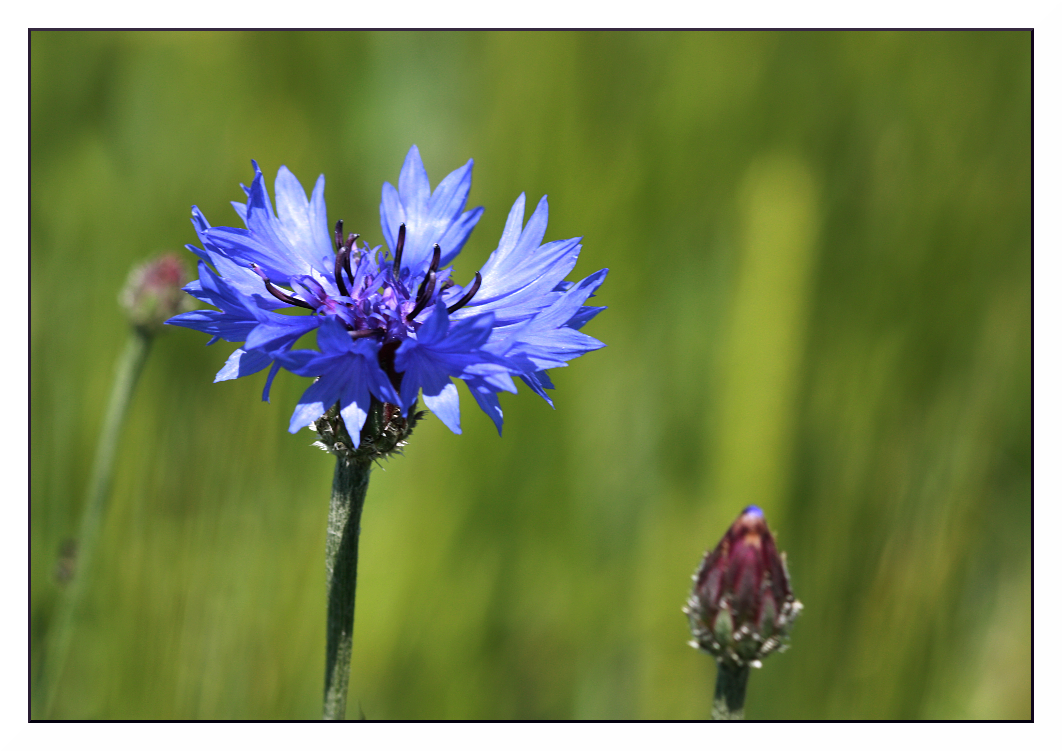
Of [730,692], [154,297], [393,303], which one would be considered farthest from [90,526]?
[730,692]

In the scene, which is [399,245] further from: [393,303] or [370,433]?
[370,433]

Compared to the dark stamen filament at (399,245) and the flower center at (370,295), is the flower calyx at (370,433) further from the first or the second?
the dark stamen filament at (399,245)

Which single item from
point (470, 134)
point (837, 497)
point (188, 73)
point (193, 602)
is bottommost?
point (193, 602)

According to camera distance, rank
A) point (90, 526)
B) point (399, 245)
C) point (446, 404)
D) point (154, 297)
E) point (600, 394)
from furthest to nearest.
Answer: point (600, 394) → point (154, 297) → point (90, 526) → point (399, 245) → point (446, 404)

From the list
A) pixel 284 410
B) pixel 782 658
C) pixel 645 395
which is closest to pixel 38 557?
pixel 284 410

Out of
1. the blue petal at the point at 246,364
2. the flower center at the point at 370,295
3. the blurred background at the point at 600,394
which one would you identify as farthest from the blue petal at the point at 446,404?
the blurred background at the point at 600,394

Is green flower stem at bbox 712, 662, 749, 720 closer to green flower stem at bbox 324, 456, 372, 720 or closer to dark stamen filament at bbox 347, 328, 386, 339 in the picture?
green flower stem at bbox 324, 456, 372, 720

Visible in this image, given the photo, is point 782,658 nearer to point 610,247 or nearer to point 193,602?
point 610,247
